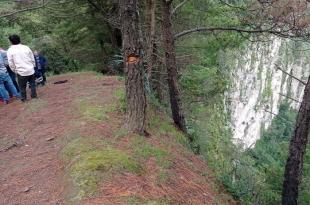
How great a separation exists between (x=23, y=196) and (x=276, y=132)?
51285mm

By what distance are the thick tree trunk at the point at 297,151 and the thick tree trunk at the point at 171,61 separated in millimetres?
2822

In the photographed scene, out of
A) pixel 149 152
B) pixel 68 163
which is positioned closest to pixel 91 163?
pixel 68 163

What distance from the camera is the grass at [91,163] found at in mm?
5980

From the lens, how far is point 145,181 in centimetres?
653

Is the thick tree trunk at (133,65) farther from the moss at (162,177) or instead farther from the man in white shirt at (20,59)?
the man in white shirt at (20,59)

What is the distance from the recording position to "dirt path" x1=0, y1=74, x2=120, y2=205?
6.45 meters

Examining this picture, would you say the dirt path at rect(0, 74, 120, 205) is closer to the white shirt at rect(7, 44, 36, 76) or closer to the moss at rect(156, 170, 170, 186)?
the white shirt at rect(7, 44, 36, 76)

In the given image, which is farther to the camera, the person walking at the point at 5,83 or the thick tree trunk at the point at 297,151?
the person walking at the point at 5,83

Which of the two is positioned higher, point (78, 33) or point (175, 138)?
point (78, 33)

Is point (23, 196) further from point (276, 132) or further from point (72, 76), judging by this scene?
point (276, 132)

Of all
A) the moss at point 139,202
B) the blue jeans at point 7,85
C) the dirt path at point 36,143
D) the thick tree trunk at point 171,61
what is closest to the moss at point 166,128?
the thick tree trunk at point 171,61

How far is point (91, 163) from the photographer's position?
659 centimetres

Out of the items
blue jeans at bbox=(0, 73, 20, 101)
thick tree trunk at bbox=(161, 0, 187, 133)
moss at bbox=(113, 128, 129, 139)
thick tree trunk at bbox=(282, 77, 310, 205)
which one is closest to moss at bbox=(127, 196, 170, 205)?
moss at bbox=(113, 128, 129, 139)

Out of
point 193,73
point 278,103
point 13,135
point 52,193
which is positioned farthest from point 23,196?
point 278,103
